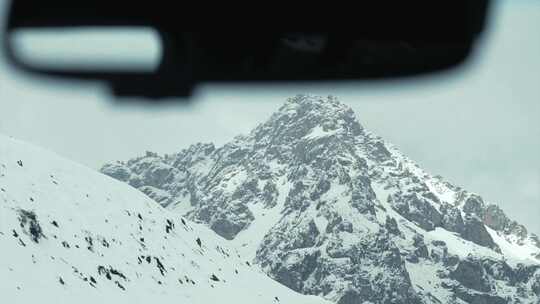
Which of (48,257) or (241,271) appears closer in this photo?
(48,257)

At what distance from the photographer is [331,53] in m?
4.74

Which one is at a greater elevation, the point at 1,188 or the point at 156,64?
the point at 156,64

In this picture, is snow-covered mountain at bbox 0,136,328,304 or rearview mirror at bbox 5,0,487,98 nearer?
rearview mirror at bbox 5,0,487,98

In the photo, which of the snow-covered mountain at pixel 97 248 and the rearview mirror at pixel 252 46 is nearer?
the rearview mirror at pixel 252 46

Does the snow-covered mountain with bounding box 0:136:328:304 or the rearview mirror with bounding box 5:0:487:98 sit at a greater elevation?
the rearview mirror with bounding box 5:0:487:98

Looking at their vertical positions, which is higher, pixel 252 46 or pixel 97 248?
pixel 252 46

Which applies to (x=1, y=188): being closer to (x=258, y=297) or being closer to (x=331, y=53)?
(x=258, y=297)

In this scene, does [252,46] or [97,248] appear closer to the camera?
[252,46]

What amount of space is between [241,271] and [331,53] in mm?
83217

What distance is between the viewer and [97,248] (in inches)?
2601

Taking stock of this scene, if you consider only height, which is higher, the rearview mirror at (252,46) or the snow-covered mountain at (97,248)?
the rearview mirror at (252,46)

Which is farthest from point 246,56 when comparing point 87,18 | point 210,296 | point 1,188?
point 210,296

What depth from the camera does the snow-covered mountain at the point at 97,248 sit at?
52.8 m

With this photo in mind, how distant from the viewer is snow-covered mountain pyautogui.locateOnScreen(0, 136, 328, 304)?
52.8 metres
